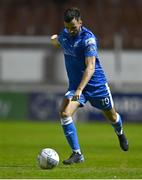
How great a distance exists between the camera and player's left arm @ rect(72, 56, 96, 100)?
10.6 m

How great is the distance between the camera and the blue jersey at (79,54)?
11.0 meters

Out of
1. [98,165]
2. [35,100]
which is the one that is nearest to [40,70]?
[35,100]

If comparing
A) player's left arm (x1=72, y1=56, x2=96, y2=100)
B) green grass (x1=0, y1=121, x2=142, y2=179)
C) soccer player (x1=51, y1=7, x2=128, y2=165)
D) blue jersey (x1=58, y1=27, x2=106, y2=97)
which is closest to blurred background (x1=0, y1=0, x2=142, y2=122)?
green grass (x1=0, y1=121, x2=142, y2=179)

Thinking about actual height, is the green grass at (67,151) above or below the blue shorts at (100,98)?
below

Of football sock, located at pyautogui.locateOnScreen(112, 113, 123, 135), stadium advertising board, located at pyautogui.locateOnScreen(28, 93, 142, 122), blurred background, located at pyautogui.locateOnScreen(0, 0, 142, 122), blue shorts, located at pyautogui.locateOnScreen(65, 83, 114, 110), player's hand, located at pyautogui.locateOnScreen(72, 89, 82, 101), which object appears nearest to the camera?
player's hand, located at pyautogui.locateOnScreen(72, 89, 82, 101)

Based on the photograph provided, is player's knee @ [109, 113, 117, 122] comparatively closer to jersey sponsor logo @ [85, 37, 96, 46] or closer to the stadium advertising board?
jersey sponsor logo @ [85, 37, 96, 46]

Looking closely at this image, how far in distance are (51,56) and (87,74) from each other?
17894mm

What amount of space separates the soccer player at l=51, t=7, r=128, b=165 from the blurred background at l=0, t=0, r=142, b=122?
48.5ft

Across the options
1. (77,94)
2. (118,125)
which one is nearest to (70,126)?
(77,94)

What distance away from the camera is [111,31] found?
97.8 feet

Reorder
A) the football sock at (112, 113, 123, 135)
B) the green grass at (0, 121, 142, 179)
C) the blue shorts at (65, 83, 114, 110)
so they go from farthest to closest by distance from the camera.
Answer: the football sock at (112, 113, 123, 135)
the blue shorts at (65, 83, 114, 110)
the green grass at (0, 121, 142, 179)

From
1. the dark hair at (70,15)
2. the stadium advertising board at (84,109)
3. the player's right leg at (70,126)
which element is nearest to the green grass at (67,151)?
the player's right leg at (70,126)

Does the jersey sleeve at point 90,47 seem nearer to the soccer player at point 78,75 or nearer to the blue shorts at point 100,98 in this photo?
the soccer player at point 78,75

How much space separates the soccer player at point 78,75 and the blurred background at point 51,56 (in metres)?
14.8
